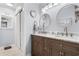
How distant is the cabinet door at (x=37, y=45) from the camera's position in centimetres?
221

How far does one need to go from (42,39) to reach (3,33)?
1718 mm

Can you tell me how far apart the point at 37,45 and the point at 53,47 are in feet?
2.25

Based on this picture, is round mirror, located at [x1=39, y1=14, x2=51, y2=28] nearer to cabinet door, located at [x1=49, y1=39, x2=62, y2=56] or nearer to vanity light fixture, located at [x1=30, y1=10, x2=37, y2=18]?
vanity light fixture, located at [x1=30, y1=10, x2=37, y2=18]

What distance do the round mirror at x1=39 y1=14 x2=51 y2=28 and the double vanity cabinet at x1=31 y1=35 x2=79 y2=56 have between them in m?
0.46

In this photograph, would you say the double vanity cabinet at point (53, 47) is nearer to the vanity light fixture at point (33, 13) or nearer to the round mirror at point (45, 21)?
the round mirror at point (45, 21)

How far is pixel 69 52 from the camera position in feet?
4.65

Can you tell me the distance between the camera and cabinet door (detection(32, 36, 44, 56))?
7.24 feet

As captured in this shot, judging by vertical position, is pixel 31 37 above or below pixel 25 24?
below

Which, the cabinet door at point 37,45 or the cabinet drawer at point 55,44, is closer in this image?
the cabinet drawer at point 55,44

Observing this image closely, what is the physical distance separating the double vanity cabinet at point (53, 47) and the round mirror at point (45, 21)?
46cm

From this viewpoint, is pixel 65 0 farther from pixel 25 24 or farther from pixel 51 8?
pixel 25 24

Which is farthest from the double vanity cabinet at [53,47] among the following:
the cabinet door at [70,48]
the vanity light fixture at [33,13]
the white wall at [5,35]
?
the white wall at [5,35]

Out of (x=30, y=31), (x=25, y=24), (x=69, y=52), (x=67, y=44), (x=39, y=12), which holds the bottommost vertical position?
(x=69, y=52)

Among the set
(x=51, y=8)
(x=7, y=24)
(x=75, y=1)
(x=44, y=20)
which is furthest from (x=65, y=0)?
(x=7, y=24)
